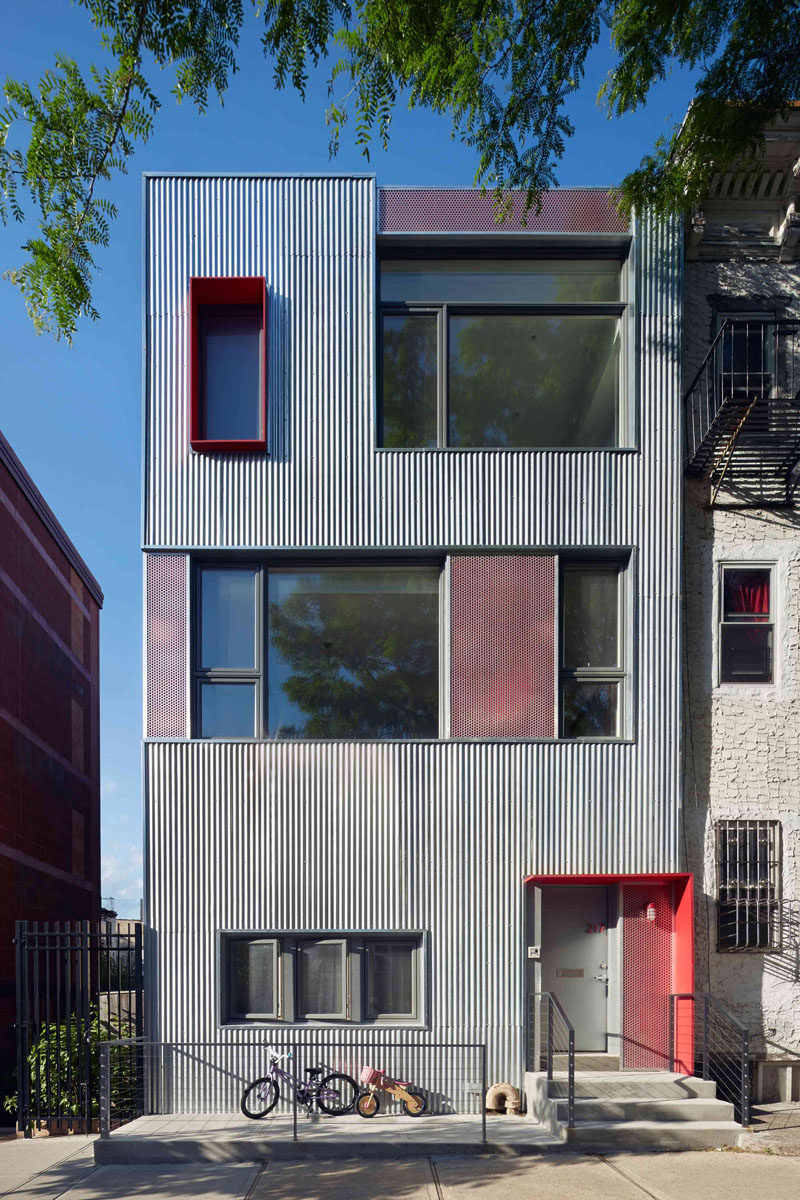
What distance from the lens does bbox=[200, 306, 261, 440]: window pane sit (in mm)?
12039

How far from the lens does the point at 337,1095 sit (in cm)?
1065

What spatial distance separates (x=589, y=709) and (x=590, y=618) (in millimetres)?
1076

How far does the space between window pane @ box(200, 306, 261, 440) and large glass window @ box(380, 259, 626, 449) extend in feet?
A: 5.08

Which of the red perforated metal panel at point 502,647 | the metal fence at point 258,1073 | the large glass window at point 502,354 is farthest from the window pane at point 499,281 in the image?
the metal fence at point 258,1073

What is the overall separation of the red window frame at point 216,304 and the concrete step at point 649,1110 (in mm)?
7878

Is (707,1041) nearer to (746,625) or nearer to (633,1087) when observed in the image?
(633,1087)

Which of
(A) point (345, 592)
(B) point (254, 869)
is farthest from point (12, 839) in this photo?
(A) point (345, 592)

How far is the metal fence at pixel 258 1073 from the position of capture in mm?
10875

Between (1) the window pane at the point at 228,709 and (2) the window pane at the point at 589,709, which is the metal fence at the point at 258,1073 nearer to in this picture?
(1) the window pane at the point at 228,709

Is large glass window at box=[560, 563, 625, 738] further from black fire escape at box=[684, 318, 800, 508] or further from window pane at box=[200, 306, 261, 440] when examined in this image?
window pane at box=[200, 306, 261, 440]

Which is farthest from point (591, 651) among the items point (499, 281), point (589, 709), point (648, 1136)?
point (648, 1136)

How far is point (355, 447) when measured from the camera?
11922 millimetres

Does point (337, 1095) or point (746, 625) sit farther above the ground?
point (746, 625)

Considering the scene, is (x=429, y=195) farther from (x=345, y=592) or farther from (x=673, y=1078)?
(x=673, y=1078)
